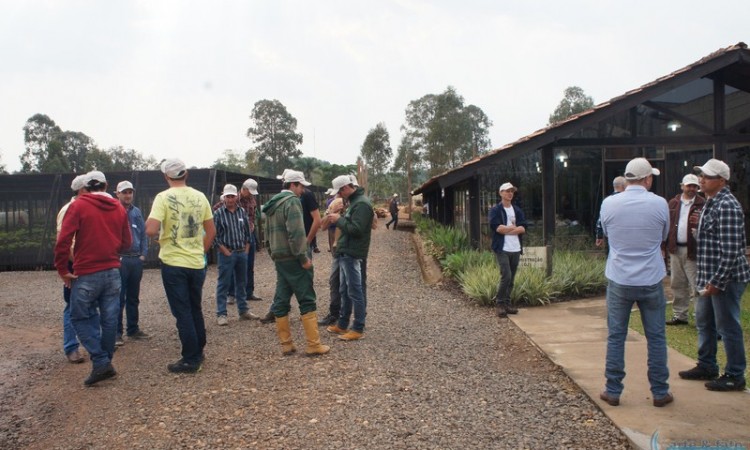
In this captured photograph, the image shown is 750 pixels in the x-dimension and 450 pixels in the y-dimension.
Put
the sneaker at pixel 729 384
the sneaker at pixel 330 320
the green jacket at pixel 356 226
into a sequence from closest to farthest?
the sneaker at pixel 729 384 < the green jacket at pixel 356 226 < the sneaker at pixel 330 320

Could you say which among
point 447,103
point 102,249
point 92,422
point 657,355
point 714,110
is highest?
point 447,103

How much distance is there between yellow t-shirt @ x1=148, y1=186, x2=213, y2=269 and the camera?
16.5ft

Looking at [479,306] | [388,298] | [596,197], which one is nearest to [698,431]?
[479,306]

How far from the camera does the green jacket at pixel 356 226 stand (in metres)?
6.00

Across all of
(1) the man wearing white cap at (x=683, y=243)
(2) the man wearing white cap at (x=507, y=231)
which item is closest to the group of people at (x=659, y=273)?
(1) the man wearing white cap at (x=683, y=243)

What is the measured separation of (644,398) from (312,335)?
290 centimetres

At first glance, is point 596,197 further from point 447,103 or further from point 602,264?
point 447,103

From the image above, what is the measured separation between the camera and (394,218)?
2598 cm

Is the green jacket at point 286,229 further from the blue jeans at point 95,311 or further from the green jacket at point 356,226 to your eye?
the blue jeans at point 95,311

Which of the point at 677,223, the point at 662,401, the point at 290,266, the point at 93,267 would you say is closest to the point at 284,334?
the point at 290,266

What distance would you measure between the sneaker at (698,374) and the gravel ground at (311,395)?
0.90 m

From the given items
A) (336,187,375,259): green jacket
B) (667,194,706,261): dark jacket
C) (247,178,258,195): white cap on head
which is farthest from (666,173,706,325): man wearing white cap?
(247,178,258,195): white cap on head

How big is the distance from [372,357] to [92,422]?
2464mm

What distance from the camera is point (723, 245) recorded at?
13.4ft
